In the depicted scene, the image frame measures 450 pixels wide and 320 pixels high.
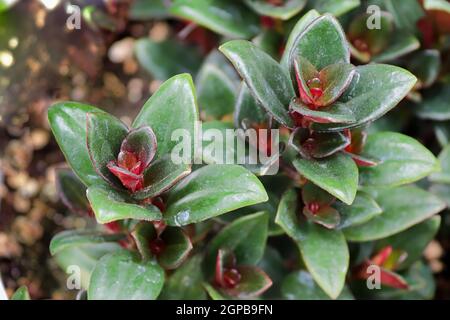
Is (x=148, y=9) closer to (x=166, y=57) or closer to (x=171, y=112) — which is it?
(x=166, y=57)

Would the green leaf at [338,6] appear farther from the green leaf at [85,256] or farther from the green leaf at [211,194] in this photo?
the green leaf at [85,256]

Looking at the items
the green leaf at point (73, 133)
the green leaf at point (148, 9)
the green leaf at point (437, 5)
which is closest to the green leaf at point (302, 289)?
the green leaf at point (73, 133)

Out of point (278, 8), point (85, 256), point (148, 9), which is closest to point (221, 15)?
point (278, 8)

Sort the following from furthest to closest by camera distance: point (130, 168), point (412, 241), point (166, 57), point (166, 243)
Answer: point (166, 57)
point (412, 241)
point (166, 243)
point (130, 168)

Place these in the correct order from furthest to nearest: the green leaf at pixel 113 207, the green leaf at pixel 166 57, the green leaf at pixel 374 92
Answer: the green leaf at pixel 166 57 < the green leaf at pixel 374 92 < the green leaf at pixel 113 207

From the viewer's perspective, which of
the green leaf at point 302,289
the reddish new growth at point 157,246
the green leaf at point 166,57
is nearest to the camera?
the reddish new growth at point 157,246

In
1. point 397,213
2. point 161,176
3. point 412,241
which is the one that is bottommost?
point 412,241

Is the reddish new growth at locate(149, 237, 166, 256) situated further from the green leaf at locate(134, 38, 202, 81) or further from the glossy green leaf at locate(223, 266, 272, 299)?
the green leaf at locate(134, 38, 202, 81)
